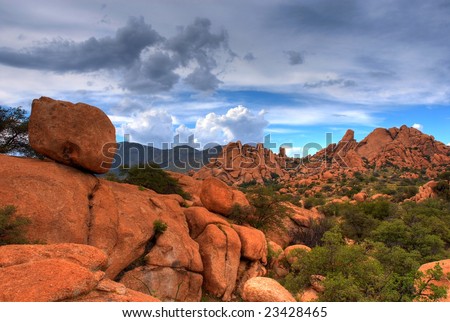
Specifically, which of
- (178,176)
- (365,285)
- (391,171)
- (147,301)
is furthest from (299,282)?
(391,171)

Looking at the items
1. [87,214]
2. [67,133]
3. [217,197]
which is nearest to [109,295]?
[87,214]

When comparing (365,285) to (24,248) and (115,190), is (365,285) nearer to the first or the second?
(24,248)

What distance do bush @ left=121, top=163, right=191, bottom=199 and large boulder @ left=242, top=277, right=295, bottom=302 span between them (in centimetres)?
2145

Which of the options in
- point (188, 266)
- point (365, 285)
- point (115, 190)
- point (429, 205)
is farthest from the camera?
point (429, 205)

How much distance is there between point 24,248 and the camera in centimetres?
693

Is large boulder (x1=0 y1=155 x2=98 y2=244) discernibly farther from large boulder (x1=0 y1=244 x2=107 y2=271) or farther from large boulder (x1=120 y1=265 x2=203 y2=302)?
large boulder (x1=0 y1=244 x2=107 y2=271)

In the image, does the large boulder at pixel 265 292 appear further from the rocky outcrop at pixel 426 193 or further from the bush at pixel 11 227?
the rocky outcrop at pixel 426 193

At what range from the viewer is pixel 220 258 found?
17453 mm

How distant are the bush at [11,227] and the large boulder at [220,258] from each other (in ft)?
30.7

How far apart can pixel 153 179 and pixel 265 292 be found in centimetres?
2348

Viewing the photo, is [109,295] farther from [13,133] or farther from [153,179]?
[153,179]
